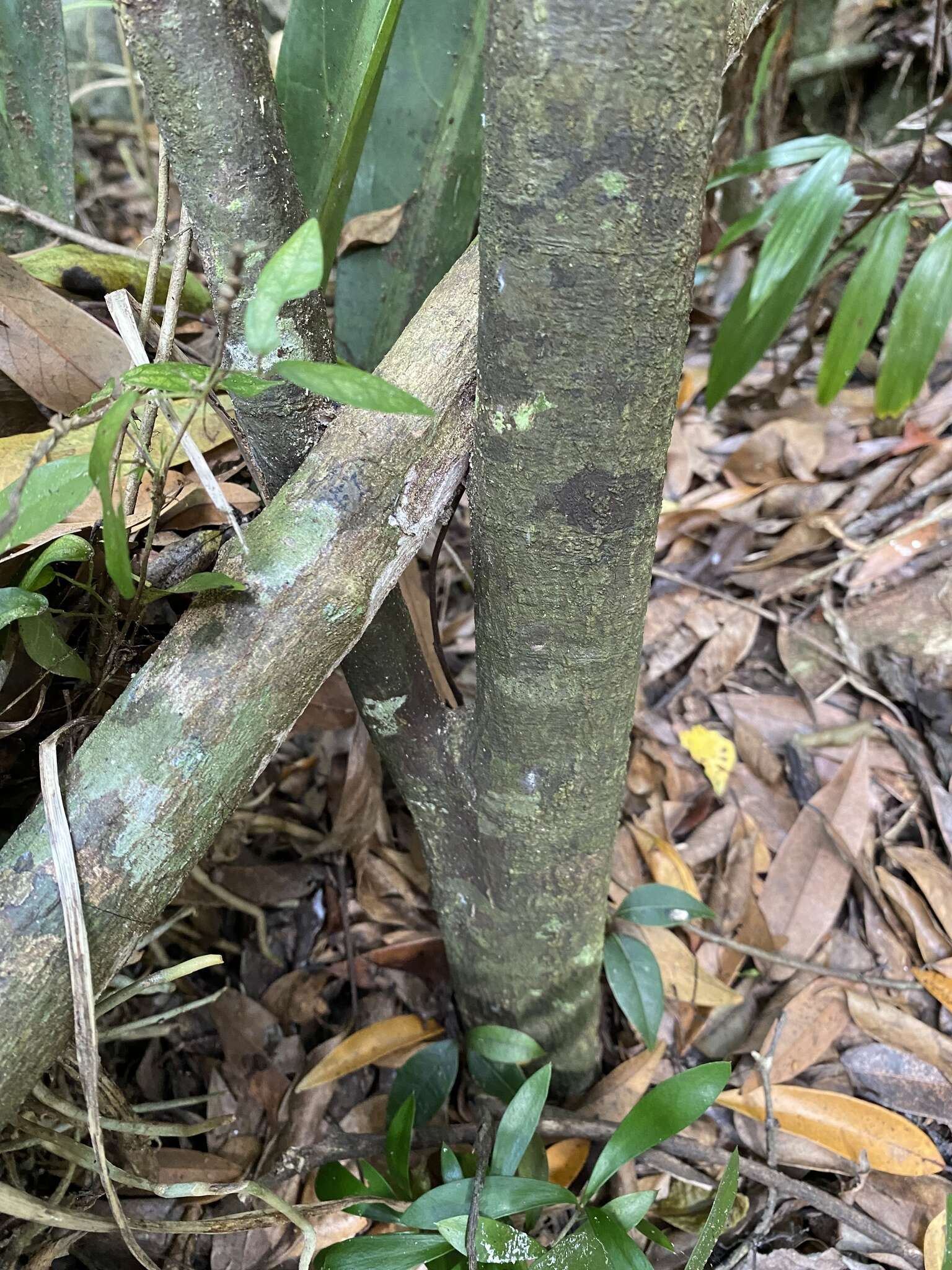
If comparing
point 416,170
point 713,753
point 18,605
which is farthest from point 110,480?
point 713,753

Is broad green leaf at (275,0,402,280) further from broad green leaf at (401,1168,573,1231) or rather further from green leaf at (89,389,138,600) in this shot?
broad green leaf at (401,1168,573,1231)

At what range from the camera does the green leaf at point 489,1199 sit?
655 mm

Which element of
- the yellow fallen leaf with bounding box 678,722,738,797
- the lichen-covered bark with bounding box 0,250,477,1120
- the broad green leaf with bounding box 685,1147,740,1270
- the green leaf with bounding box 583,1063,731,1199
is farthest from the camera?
the yellow fallen leaf with bounding box 678,722,738,797

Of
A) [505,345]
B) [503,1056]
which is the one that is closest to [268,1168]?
[503,1056]

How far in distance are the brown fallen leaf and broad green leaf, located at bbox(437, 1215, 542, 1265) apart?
0.70 meters

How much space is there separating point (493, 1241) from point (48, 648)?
515mm

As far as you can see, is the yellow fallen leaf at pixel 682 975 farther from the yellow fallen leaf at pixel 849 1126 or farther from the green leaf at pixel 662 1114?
the green leaf at pixel 662 1114

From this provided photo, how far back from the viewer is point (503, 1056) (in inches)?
30.4

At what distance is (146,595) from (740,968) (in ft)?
2.64

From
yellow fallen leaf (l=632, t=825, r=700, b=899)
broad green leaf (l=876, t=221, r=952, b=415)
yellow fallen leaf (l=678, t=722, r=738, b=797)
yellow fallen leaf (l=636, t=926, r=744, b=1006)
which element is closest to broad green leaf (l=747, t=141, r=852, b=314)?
broad green leaf (l=876, t=221, r=952, b=415)

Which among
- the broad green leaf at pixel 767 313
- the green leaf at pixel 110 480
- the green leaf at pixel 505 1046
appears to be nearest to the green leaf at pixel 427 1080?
the green leaf at pixel 505 1046

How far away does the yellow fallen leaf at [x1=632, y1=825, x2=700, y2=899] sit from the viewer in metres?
1.06

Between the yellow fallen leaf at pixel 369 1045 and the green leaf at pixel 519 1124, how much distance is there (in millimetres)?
213

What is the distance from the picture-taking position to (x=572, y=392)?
43 centimetres
